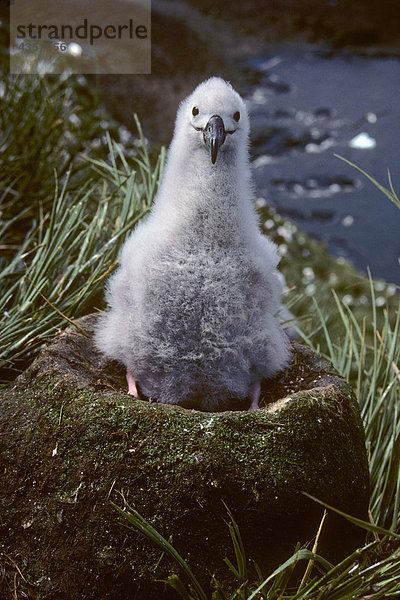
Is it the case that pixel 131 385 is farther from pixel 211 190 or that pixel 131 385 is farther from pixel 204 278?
pixel 211 190

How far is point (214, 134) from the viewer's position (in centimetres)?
100

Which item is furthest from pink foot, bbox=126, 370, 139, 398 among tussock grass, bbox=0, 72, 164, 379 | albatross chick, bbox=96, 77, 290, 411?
tussock grass, bbox=0, 72, 164, 379

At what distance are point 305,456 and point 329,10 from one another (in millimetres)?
3273

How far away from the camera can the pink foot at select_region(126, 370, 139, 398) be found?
3.83 feet

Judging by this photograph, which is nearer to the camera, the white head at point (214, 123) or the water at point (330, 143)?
the white head at point (214, 123)

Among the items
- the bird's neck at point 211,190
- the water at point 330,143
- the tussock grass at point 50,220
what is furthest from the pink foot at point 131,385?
the water at point 330,143

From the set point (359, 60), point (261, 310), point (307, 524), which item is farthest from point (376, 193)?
point (307, 524)

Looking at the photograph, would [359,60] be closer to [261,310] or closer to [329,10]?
[329,10]

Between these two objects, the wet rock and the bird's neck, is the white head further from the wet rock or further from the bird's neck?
the wet rock

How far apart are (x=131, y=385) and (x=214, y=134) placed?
545 mm

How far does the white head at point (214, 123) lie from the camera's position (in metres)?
1.01

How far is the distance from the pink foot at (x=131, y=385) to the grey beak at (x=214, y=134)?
49 cm

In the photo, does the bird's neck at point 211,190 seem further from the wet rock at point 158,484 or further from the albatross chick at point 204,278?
the wet rock at point 158,484

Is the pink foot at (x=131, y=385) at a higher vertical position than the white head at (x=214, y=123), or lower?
lower
